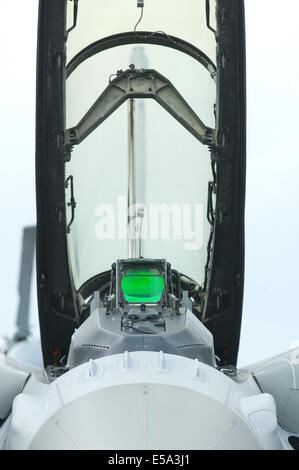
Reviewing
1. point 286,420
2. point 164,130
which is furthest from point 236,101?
point 286,420

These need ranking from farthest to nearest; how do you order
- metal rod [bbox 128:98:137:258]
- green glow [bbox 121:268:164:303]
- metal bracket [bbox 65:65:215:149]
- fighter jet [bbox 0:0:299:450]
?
metal rod [bbox 128:98:137:258], metal bracket [bbox 65:65:215:149], green glow [bbox 121:268:164:303], fighter jet [bbox 0:0:299:450]

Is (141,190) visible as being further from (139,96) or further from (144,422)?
(144,422)

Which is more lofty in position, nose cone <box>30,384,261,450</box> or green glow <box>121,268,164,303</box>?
green glow <box>121,268,164,303</box>

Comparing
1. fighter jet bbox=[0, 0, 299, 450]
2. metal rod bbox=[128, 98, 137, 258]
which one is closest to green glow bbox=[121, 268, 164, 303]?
fighter jet bbox=[0, 0, 299, 450]

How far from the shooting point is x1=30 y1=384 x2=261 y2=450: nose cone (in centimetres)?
270

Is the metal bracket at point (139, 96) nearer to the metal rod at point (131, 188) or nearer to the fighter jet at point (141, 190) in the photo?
the fighter jet at point (141, 190)

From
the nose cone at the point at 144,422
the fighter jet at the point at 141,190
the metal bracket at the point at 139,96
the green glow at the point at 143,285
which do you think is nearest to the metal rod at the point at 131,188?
the fighter jet at the point at 141,190

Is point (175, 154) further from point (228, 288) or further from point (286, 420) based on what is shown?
point (286, 420)

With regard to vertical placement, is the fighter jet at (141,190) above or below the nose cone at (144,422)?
above

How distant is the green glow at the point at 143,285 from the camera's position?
461 centimetres

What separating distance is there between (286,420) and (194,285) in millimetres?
1701

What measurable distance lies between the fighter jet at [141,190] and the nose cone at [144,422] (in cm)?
101

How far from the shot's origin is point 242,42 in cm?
465

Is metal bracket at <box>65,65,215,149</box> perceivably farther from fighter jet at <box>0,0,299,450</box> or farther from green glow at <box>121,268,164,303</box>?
green glow at <box>121,268,164,303</box>
